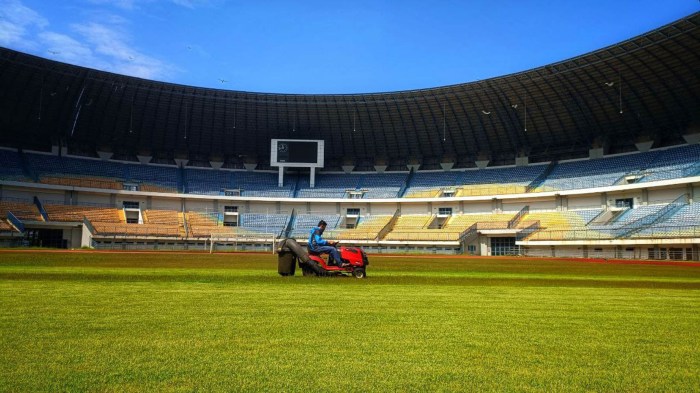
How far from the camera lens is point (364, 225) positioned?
202 feet

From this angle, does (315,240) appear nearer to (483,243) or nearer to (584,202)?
(483,243)

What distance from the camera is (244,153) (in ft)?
224

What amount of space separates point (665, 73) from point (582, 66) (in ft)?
21.5

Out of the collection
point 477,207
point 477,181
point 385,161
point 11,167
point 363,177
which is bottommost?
point 477,207

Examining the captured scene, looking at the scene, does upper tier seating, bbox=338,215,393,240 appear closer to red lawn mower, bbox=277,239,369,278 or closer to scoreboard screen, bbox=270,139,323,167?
scoreboard screen, bbox=270,139,323,167

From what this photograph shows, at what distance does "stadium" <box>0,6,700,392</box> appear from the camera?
397cm

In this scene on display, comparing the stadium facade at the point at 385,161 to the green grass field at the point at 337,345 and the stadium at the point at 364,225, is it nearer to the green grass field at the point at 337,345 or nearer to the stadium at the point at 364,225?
the stadium at the point at 364,225

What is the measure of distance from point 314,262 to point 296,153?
2043 inches

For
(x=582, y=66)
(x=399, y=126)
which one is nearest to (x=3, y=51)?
(x=399, y=126)

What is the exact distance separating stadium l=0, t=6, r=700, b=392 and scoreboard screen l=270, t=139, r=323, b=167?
24 cm

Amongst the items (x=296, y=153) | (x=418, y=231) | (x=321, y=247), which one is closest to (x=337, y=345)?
(x=321, y=247)

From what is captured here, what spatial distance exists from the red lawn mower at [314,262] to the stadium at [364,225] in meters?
0.31

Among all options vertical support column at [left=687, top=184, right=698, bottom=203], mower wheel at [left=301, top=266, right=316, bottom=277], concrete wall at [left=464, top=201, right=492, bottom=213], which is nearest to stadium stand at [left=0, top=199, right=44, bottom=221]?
concrete wall at [left=464, top=201, right=492, bottom=213]

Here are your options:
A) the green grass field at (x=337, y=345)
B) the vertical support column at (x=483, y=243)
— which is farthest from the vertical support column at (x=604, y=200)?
the green grass field at (x=337, y=345)
